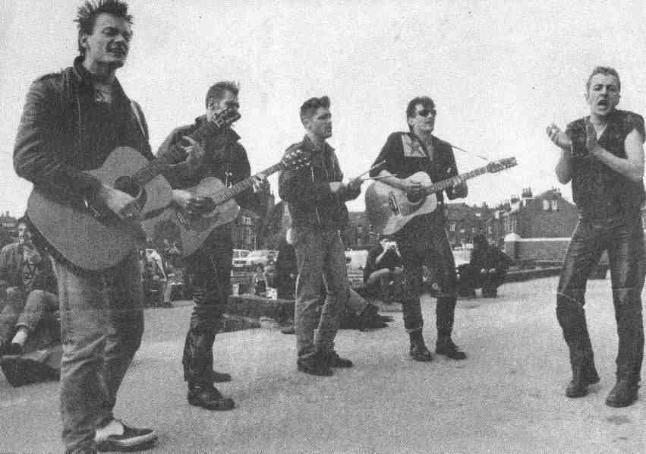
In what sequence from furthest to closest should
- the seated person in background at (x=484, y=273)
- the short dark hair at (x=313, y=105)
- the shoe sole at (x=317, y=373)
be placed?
1. the seated person in background at (x=484, y=273)
2. the short dark hair at (x=313, y=105)
3. the shoe sole at (x=317, y=373)

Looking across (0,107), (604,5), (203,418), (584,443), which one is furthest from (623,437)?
(0,107)

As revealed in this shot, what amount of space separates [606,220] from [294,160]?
1826 mm

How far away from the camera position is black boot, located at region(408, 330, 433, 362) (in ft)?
14.0

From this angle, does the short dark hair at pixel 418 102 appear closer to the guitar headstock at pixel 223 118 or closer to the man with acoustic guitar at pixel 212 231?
the man with acoustic guitar at pixel 212 231

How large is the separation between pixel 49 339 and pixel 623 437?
3737mm

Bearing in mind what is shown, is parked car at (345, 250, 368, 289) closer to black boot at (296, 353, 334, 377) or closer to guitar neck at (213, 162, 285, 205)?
black boot at (296, 353, 334, 377)

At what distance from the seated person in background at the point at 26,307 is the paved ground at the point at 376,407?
0.73 ft

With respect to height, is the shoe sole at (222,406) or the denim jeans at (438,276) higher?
the denim jeans at (438,276)

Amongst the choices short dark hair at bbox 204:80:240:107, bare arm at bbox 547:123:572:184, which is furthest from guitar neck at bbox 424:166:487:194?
short dark hair at bbox 204:80:240:107

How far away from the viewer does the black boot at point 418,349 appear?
4.26 metres

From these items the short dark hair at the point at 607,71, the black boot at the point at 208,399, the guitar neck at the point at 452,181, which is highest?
the short dark hair at the point at 607,71

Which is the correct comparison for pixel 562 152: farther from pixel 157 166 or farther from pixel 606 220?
pixel 157 166

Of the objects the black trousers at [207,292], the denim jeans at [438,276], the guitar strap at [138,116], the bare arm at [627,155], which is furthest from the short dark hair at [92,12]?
the denim jeans at [438,276]

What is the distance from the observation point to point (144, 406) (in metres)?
3.12
